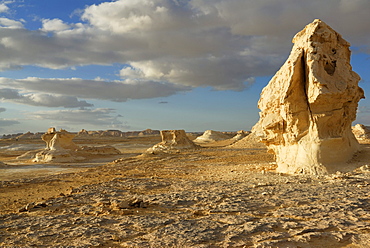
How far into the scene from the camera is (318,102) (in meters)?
8.38

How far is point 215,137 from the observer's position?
2127 inches

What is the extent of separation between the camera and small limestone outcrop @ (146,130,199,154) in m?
27.3

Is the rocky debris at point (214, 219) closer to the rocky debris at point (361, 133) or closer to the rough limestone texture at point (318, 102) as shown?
the rough limestone texture at point (318, 102)

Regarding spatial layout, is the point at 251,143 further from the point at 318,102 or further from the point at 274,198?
the point at 274,198

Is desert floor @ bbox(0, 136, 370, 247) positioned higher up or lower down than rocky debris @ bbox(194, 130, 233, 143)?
lower down

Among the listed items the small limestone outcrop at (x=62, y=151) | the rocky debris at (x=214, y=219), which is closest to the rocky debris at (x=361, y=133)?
the rocky debris at (x=214, y=219)

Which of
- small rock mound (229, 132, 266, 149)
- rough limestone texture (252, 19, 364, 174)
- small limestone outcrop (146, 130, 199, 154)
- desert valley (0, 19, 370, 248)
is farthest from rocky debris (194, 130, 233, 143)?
rough limestone texture (252, 19, 364, 174)

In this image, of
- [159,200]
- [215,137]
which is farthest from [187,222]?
[215,137]

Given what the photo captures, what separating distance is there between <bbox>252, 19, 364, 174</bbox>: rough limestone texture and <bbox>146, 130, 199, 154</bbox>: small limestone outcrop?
18.3 metres

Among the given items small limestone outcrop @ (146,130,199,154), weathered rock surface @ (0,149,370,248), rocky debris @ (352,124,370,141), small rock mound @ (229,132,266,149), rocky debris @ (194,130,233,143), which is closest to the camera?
weathered rock surface @ (0,149,370,248)

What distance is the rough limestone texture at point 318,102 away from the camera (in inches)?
330

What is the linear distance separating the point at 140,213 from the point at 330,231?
3.28 m

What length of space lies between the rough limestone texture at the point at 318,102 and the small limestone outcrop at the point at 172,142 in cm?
1827

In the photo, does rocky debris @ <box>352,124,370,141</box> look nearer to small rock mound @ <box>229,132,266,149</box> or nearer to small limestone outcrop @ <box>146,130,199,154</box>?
small rock mound @ <box>229,132,266,149</box>
